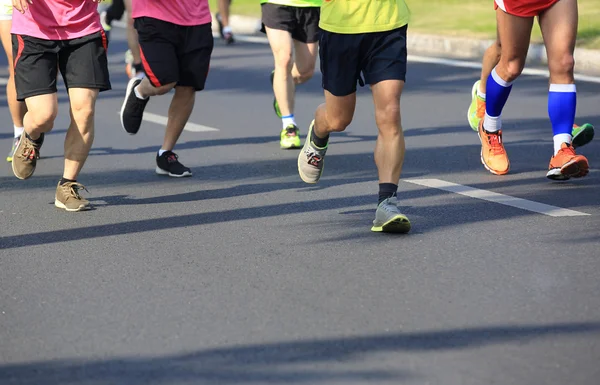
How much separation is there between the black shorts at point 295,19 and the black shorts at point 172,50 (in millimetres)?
1221

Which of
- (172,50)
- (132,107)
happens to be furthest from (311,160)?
(132,107)

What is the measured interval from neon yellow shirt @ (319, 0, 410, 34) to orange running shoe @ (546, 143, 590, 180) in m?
1.53

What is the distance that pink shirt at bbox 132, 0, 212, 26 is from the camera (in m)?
7.46

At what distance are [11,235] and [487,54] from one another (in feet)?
11.8

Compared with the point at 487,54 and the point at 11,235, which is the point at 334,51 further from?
the point at 487,54

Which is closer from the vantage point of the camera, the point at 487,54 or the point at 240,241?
the point at 240,241

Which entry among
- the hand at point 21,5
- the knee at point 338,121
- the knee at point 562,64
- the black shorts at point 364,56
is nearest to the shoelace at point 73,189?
the hand at point 21,5

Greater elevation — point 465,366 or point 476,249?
point 465,366

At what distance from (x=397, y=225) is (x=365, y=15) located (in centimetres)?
100

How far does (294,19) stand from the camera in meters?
8.79

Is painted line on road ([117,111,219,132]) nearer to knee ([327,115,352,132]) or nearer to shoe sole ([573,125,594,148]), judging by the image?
shoe sole ([573,125,594,148])

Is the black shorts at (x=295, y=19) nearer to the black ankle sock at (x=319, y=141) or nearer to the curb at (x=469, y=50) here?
the black ankle sock at (x=319, y=141)

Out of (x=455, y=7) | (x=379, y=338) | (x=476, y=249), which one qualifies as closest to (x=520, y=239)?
(x=476, y=249)

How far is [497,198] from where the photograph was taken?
683cm
